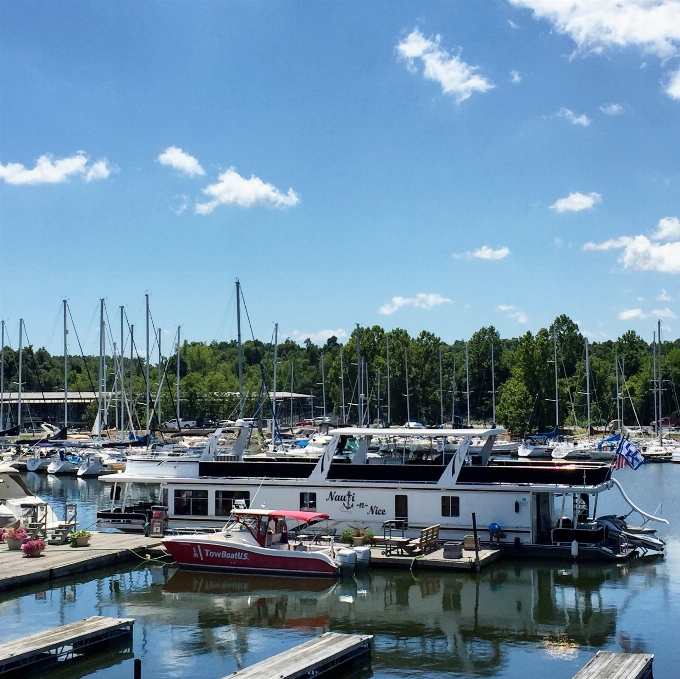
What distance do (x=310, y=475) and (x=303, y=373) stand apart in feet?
471

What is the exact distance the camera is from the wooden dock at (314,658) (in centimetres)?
1811

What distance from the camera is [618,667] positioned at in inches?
723

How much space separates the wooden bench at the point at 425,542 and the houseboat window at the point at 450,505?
0.85m

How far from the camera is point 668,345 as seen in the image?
16588 cm

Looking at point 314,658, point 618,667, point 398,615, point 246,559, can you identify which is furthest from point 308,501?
point 618,667

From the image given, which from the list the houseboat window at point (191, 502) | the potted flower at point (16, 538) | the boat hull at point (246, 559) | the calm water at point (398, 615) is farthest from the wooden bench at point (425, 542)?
the potted flower at point (16, 538)

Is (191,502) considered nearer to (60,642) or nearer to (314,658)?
(60,642)

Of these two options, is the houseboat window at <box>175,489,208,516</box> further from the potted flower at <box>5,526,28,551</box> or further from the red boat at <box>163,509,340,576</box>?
the potted flower at <box>5,526,28,551</box>

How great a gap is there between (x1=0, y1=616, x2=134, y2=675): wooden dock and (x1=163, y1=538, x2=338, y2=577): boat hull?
7.30 metres

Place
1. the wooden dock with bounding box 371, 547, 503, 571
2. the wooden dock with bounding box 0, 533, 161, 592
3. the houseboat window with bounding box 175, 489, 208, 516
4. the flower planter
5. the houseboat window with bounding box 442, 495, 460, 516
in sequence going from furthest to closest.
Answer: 1. the houseboat window with bounding box 175, 489, 208, 516
2. the houseboat window with bounding box 442, 495, 460, 516
3. the flower planter
4. the wooden dock with bounding box 371, 547, 503, 571
5. the wooden dock with bounding box 0, 533, 161, 592

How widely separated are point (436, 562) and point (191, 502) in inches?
427

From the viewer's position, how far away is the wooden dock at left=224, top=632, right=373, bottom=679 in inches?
713

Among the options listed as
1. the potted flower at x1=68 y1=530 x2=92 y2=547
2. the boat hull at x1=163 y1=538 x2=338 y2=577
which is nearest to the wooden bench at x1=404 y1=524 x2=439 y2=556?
the boat hull at x1=163 y1=538 x2=338 y2=577

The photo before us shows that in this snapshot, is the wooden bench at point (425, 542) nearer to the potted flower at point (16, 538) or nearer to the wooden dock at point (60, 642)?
the wooden dock at point (60, 642)
